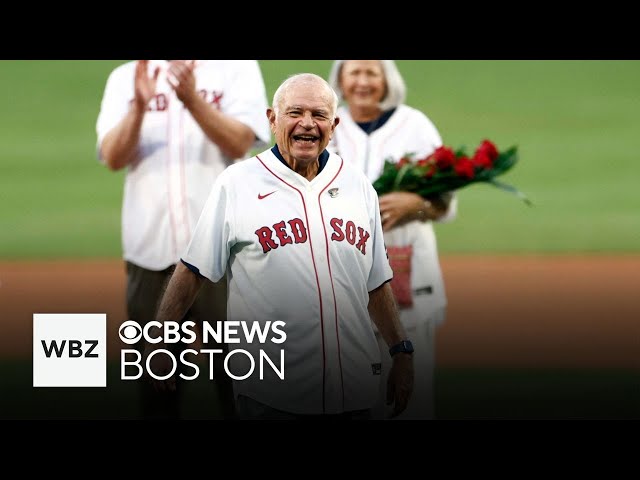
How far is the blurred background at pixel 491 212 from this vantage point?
7355 millimetres

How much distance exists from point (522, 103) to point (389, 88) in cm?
790

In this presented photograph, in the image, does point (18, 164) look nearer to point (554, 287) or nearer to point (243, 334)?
point (554, 287)

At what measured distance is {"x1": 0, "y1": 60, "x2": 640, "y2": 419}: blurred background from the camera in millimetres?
7355

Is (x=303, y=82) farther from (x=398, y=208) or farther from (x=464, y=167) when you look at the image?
(x=464, y=167)

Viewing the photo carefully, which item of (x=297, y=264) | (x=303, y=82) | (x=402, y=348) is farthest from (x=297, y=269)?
(x=303, y=82)

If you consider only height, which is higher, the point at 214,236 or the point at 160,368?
the point at 214,236

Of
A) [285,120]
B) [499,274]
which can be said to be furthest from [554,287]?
[285,120]

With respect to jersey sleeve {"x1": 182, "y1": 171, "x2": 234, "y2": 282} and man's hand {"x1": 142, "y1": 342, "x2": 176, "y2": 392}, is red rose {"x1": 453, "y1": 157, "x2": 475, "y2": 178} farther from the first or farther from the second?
man's hand {"x1": 142, "y1": 342, "x2": 176, "y2": 392}

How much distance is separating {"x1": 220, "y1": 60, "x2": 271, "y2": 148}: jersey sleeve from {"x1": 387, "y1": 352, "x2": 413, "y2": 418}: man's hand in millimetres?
1575

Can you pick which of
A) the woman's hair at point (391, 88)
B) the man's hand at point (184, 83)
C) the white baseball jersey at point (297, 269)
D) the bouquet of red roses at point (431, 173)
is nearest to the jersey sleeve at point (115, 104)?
the man's hand at point (184, 83)

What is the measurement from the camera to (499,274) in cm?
962

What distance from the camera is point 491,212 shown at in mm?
11484

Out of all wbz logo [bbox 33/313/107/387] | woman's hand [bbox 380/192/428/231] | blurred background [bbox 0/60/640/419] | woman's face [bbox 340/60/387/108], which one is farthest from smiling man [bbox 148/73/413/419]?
blurred background [bbox 0/60/640/419]

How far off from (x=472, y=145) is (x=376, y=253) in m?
8.41
